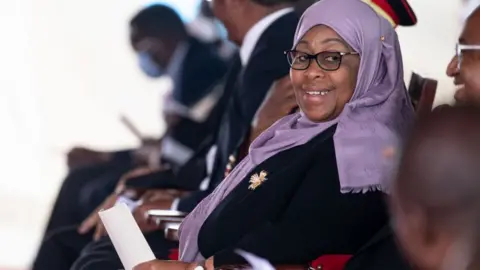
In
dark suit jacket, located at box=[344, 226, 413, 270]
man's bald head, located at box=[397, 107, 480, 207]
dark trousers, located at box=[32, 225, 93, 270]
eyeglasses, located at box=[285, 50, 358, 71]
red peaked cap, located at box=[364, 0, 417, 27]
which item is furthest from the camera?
dark trousers, located at box=[32, 225, 93, 270]

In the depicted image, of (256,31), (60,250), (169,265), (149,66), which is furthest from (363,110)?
(149,66)

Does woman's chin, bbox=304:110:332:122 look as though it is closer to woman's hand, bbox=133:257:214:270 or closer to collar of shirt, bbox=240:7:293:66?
woman's hand, bbox=133:257:214:270

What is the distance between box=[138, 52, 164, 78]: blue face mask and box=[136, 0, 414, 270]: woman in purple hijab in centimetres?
204

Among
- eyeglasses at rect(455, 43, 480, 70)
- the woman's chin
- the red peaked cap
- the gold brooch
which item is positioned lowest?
the gold brooch

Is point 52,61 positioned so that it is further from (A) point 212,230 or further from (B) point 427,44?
(A) point 212,230

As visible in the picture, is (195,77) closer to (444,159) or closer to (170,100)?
(170,100)

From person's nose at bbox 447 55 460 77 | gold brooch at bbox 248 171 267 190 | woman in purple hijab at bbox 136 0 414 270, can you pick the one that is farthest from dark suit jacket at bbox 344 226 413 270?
person's nose at bbox 447 55 460 77

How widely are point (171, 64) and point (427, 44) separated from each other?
1.11 m

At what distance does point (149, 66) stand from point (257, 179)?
2.23 metres

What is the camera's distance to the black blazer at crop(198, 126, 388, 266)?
1909 mm

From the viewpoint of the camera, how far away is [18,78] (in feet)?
15.5

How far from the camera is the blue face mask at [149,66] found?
162 inches

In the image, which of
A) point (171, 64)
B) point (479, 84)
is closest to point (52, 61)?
point (171, 64)

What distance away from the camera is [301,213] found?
1940 millimetres
